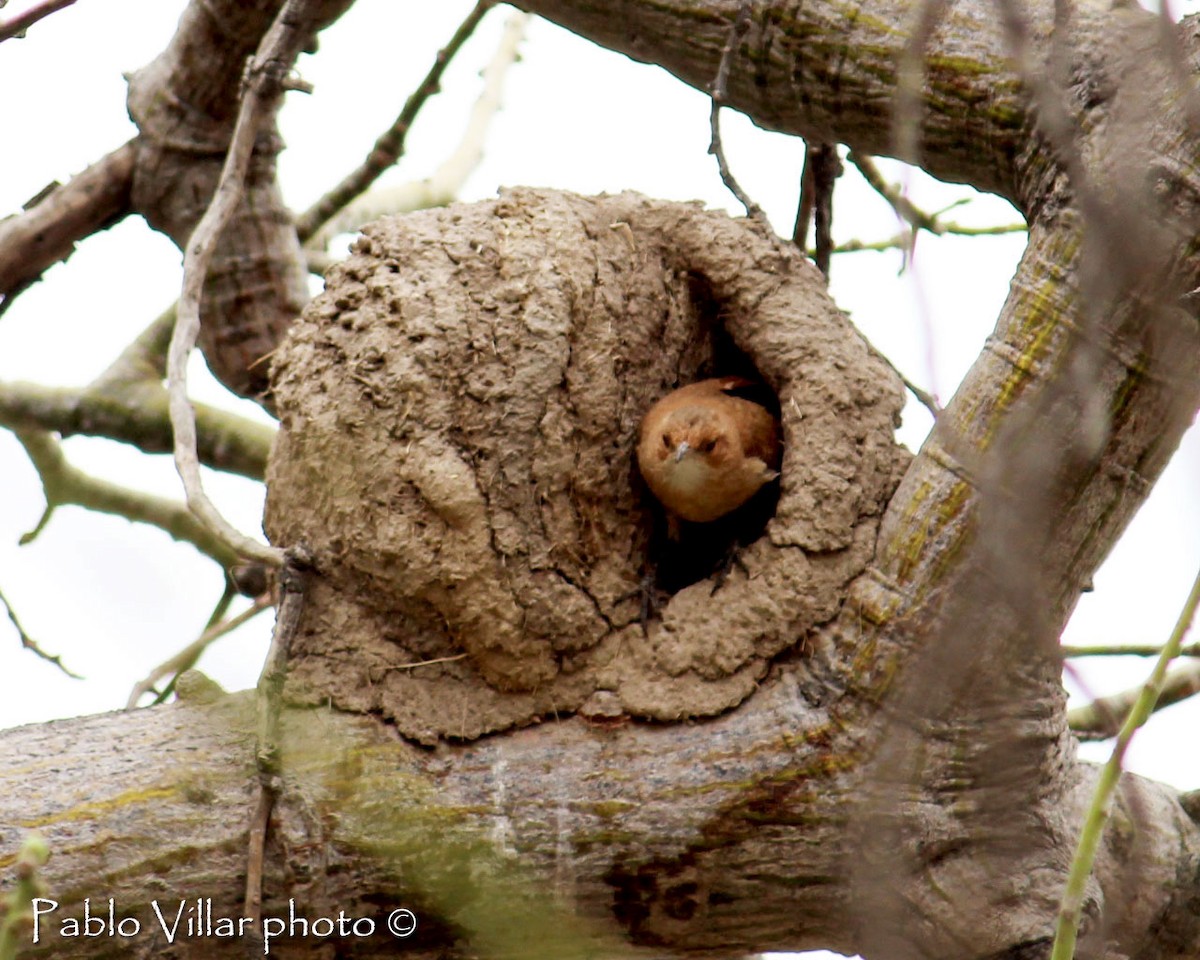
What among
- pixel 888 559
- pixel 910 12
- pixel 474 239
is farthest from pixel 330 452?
pixel 910 12

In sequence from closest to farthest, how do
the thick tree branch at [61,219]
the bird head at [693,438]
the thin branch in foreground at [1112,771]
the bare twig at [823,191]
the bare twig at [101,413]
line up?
the thin branch in foreground at [1112,771]
the bird head at [693,438]
the bare twig at [823,191]
the thick tree branch at [61,219]
the bare twig at [101,413]

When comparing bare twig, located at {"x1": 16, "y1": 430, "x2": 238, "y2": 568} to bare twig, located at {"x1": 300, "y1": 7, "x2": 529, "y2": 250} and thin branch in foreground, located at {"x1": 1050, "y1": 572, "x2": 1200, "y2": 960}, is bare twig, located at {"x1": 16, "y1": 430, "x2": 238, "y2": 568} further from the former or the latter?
thin branch in foreground, located at {"x1": 1050, "y1": 572, "x2": 1200, "y2": 960}

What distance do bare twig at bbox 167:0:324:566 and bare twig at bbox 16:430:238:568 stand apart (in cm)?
179

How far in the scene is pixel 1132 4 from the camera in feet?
10.9

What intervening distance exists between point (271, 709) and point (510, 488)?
813 millimetres

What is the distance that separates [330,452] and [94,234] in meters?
2.35

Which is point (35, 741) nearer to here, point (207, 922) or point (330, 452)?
point (207, 922)

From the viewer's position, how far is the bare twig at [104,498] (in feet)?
18.9

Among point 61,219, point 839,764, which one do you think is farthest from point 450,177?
point 839,764

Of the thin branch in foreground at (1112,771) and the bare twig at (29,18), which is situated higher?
the bare twig at (29,18)

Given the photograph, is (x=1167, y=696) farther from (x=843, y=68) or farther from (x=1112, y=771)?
(x=1112, y=771)

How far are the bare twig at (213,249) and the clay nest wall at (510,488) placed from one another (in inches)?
10.2

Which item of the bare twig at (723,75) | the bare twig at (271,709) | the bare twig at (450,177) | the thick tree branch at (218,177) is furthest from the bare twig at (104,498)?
the bare twig at (723,75)

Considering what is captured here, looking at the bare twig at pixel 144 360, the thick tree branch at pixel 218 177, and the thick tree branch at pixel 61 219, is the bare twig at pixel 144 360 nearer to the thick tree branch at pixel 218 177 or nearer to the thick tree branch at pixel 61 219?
the thick tree branch at pixel 218 177
